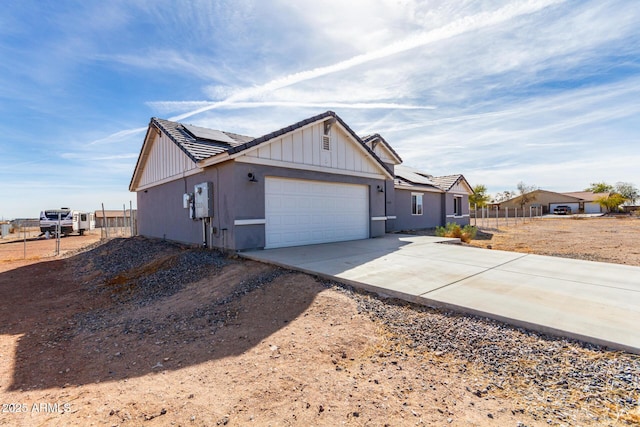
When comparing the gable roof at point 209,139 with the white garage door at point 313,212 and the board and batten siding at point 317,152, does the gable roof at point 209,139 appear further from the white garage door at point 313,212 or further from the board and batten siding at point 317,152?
the white garage door at point 313,212

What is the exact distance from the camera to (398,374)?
2865 mm

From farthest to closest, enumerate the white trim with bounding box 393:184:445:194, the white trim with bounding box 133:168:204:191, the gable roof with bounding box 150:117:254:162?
the white trim with bounding box 393:184:445:194 < the white trim with bounding box 133:168:204:191 < the gable roof with bounding box 150:117:254:162

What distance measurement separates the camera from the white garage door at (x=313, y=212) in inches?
354

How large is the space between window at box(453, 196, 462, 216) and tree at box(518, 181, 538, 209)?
41.2 m

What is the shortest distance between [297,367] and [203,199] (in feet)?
24.0

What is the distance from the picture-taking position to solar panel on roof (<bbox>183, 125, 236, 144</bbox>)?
422 inches

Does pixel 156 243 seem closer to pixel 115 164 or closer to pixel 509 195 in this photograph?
pixel 115 164

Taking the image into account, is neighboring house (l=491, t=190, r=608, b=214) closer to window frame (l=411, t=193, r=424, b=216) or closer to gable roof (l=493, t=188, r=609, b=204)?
gable roof (l=493, t=188, r=609, b=204)

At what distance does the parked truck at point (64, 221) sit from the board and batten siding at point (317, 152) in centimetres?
2535

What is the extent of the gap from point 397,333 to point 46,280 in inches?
414

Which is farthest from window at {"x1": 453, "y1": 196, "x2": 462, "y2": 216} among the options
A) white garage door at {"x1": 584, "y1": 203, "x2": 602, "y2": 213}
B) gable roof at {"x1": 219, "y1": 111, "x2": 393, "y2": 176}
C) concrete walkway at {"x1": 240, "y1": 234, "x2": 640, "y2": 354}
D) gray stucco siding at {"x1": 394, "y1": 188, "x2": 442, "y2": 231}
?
white garage door at {"x1": 584, "y1": 203, "x2": 602, "y2": 213}

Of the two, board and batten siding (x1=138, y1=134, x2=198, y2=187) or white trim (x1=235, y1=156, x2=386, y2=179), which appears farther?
board and batten siding (x1=138, y1=134, x2=198, y2=187)

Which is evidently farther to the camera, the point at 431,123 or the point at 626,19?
the point at 431,123

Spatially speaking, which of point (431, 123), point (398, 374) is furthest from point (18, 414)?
point (431, 123)
